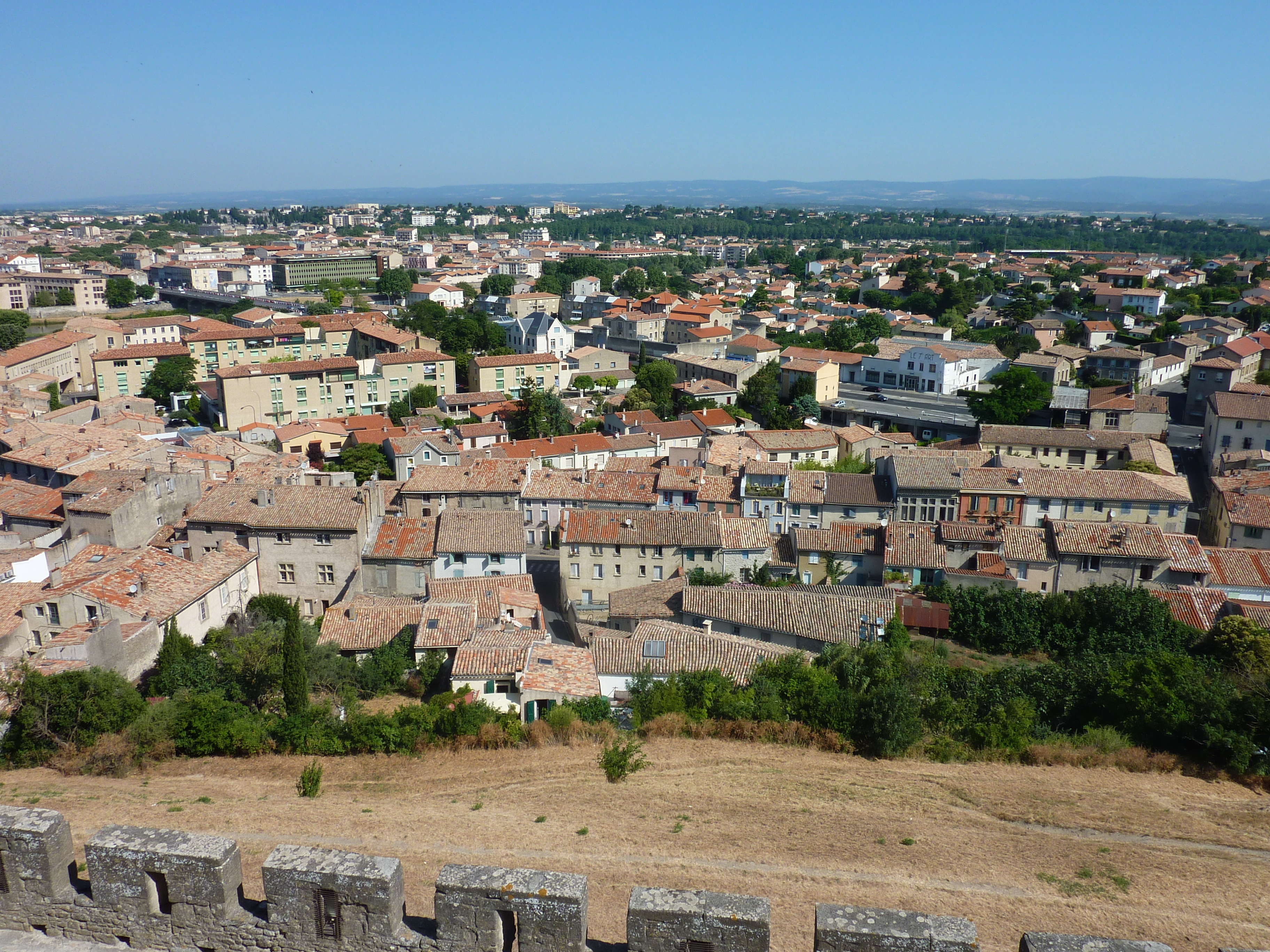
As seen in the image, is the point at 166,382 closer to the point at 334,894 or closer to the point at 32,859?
the point at 32,859

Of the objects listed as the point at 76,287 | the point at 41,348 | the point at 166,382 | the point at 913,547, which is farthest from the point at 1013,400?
the point at 76,287

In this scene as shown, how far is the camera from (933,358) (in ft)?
217

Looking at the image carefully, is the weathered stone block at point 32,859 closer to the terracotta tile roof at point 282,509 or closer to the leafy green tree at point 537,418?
the terracotta tile roof at point 282,509

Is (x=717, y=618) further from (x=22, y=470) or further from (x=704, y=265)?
(x=704, y=265)

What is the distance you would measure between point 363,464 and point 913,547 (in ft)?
90.4

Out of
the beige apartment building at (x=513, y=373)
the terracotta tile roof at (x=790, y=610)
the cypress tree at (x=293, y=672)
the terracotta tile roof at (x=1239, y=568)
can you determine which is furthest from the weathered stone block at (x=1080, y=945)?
the beige apartment building at (x=513, y=373)

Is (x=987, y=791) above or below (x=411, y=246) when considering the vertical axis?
below

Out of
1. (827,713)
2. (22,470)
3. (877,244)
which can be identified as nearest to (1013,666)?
(827,713)

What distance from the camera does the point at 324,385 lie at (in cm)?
5731

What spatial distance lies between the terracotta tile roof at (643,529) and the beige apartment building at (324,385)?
31139 mm

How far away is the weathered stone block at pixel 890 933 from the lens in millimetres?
6469

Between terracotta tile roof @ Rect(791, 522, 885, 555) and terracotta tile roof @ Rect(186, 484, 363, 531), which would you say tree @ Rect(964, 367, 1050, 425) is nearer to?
terracotta tile roof @ Rect(791, 522, 885, 555)

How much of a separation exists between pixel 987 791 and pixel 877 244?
650ft

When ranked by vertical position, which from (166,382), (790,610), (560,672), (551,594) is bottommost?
(551,594)
